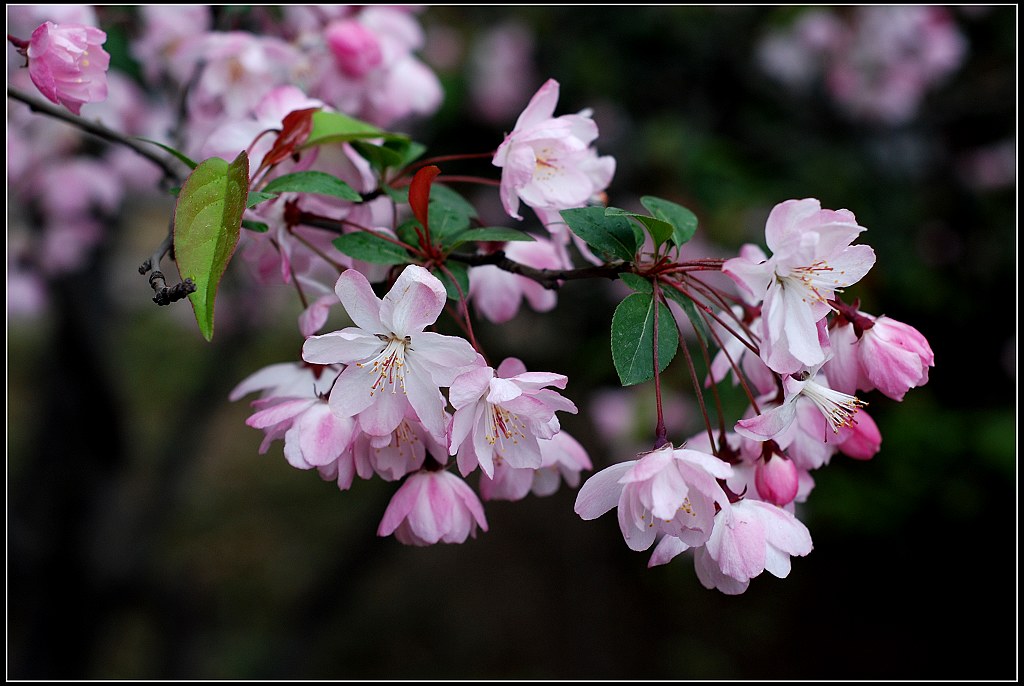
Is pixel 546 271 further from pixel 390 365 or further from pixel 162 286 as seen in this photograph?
pixel 162 286

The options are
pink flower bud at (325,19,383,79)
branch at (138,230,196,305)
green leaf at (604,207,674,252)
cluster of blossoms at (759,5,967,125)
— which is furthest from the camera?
cluster of blossoms at (759,5,967,125)

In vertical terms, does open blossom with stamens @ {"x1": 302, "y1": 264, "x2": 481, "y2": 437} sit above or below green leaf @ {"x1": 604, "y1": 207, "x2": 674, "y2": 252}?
below

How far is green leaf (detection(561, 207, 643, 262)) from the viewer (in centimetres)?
71

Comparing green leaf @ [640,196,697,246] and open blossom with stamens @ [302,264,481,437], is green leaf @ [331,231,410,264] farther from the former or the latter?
green leaf @ [640,196,697,246]

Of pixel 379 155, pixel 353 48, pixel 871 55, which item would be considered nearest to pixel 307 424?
pixel 379 155

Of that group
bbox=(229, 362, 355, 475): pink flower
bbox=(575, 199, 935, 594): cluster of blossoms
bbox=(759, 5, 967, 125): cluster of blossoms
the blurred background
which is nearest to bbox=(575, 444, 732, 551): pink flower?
bbox=(575, 199, 935, 594): cluster of blossoms

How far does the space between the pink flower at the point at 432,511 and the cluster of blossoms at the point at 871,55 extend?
2.47 metres

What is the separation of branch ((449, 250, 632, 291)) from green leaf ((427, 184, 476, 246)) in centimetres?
2

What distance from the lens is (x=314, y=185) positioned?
2.36ft

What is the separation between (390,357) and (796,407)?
35 centimetres

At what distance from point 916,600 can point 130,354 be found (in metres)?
5.27

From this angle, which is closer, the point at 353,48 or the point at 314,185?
the point at 314,185

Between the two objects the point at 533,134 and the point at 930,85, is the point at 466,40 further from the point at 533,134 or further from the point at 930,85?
the point at 533,134

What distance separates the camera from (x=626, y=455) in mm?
2484
